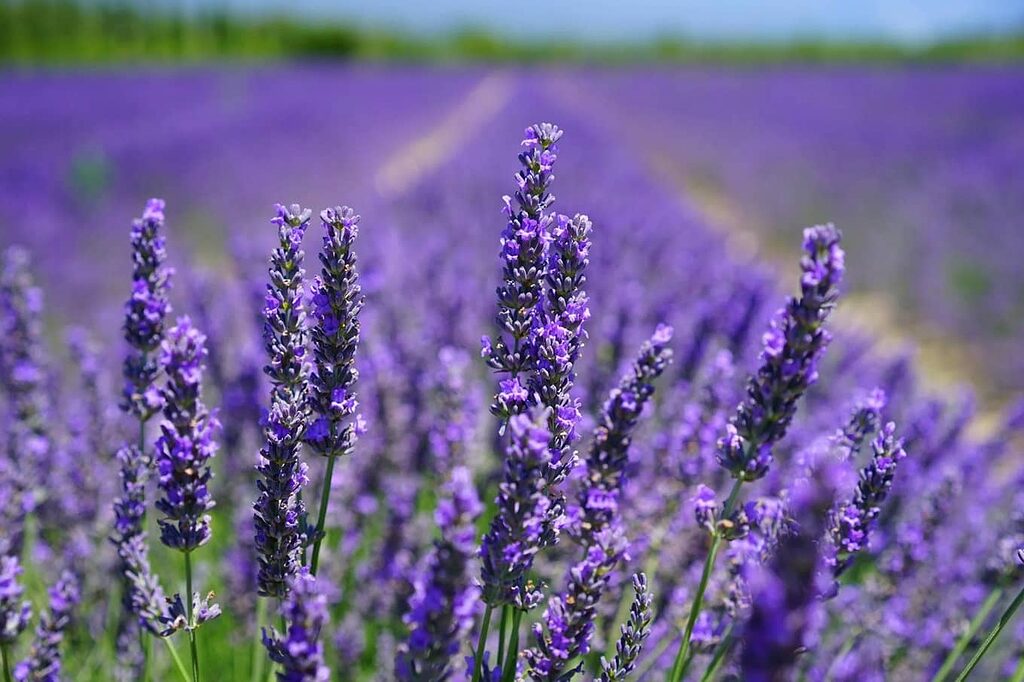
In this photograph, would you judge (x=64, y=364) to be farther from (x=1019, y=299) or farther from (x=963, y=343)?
(x=1019, y=299)

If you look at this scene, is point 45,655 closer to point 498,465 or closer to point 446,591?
point 446,591

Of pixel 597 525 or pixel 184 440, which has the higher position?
pixel 184 440

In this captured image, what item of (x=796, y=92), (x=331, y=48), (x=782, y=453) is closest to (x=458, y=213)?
(x=782, y=453)

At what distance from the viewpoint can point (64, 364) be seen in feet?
16.1

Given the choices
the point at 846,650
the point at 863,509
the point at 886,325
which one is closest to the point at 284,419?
the point at 863,509

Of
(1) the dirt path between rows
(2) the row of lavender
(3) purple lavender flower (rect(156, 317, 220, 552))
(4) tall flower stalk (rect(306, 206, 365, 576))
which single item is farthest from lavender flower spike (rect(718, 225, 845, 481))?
(2) the row of lavender

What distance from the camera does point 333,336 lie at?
115 cm

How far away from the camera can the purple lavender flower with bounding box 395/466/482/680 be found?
88 cm

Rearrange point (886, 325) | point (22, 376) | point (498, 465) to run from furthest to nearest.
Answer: point (886, 325) < point (498, 465) < point (22, 376)

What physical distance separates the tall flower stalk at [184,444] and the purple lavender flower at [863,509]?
0.91 metres

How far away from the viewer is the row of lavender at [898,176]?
7.56 metres

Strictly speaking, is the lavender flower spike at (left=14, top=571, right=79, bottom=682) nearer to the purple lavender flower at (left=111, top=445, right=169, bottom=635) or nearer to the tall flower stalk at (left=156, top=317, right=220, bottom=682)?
the purple lavender flower at (left=111, top=445, right=169, bottom=635)

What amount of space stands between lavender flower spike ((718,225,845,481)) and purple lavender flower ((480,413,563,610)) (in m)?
0.28

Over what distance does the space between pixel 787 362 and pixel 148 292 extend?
1.00 m
